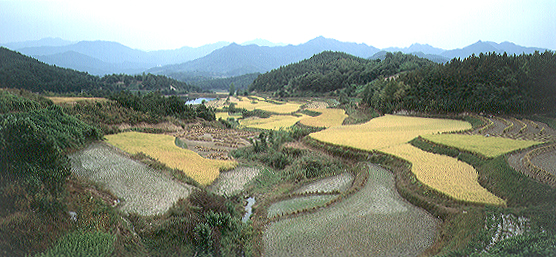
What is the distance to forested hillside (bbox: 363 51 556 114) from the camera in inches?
928

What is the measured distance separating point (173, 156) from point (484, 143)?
54.8ft

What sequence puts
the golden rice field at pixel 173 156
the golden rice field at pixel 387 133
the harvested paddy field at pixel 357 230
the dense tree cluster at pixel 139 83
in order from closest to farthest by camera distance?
1. the harvested paddy field at pixel 357 230
2. the golden rice field at pixel 173 156
3. the golden rice field at pixel 387 133
4. the dense tree cluster at pixel 139 83

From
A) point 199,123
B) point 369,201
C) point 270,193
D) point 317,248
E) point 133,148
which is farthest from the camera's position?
point 199,123

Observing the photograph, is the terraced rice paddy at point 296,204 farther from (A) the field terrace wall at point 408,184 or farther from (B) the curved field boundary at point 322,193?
(A) the field terrace wall at point 408,184

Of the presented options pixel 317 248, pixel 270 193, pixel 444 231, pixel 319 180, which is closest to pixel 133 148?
pixel 270 193

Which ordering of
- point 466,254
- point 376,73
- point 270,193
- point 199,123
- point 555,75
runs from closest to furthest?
point 466,254 → point 270,193 → point 555,75 → point 199,123 → point 376,73

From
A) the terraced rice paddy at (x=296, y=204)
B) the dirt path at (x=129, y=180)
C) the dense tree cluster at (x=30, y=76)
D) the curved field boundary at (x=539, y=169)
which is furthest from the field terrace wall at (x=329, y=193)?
the dense tree cluster at (x=30, y=76)

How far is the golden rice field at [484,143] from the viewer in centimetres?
1343

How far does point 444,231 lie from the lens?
25.7 ft

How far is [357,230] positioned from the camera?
8.20 metres

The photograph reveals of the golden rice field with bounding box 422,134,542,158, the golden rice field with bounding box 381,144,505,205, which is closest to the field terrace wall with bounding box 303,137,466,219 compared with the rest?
the golden rice field with bounding box 381,144,505,205

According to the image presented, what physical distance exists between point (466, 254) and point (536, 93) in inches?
992

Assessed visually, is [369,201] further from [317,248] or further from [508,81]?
[508,81]

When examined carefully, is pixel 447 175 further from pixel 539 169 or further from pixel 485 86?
pixel 485 86
